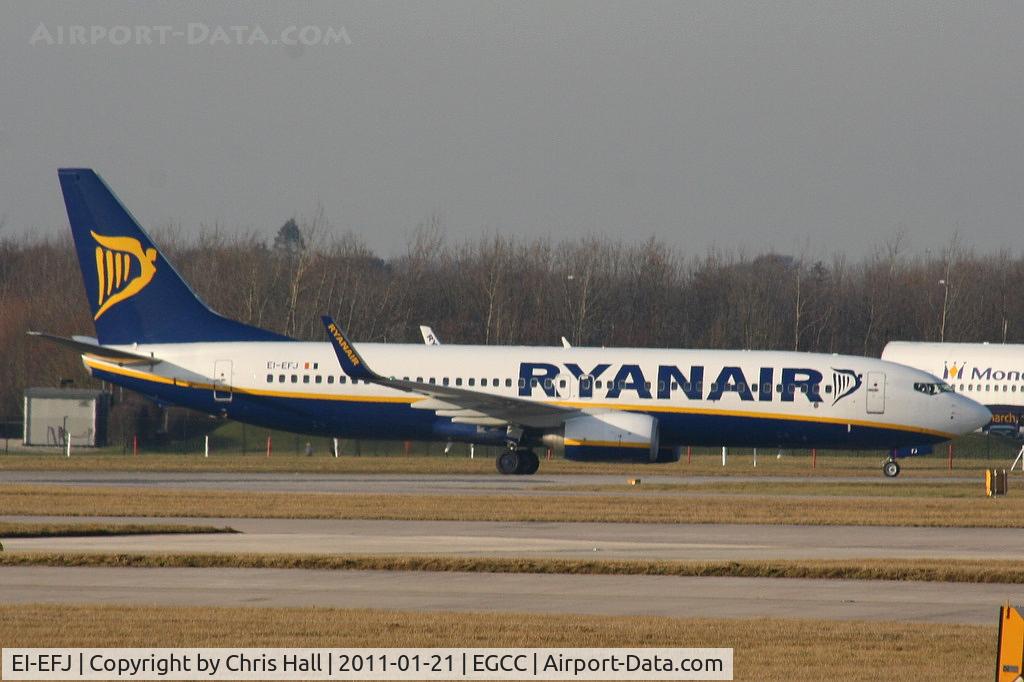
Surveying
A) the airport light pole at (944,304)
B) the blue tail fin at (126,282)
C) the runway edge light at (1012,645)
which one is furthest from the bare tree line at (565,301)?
the runway edge light at (1012,645)

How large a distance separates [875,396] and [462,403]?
443 inches

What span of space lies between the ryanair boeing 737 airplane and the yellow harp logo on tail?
0.09 meters

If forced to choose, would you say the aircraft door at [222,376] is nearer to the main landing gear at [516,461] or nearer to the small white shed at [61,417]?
the main landing gear at [516,461]

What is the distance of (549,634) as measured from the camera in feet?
47.5

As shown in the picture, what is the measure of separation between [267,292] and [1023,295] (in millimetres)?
47632

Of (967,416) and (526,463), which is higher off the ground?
(967,416)

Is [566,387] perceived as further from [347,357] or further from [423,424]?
[347,357]

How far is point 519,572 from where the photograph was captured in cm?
1986

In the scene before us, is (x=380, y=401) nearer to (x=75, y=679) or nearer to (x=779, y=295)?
(x=75, y=679)

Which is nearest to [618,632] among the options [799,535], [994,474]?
[799,535]

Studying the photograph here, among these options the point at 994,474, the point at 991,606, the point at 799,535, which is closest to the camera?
the point at 991,606

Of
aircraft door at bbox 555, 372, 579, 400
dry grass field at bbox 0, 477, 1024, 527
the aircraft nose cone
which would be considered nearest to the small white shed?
aircraft door at bbox 555, 372, 579, 400
